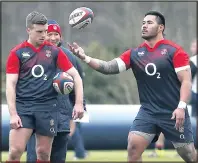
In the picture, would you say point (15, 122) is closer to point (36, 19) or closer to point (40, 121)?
point (40, 121)

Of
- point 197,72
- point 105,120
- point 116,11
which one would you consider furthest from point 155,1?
point 197,72

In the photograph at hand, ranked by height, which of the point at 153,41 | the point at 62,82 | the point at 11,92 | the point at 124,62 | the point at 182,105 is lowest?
the point at 182,105

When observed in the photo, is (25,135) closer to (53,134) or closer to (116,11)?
(53,134)

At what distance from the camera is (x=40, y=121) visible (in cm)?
1020

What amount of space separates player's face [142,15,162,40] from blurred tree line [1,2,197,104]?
21.6 meters

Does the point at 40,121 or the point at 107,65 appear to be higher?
the point at 107,65

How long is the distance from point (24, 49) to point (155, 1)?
26485mm

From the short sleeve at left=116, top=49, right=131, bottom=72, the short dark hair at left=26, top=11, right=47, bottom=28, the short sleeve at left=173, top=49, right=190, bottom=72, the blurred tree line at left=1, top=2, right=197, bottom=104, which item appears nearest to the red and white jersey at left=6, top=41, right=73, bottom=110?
the short dark hair at left=26, top=11, right=47, bottom=28

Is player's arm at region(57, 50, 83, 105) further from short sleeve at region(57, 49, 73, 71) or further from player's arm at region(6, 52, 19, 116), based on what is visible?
player's arm at region(6, 52, 19, 116)

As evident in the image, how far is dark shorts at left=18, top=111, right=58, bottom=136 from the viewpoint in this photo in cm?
1014

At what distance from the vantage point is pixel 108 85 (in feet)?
110

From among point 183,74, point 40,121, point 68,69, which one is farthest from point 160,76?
point 40,121

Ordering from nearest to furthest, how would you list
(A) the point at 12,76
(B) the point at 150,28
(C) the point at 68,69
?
1. (A) the point at 12,76
2. (C) the point at 68,69
3. (B) the point at 150,28

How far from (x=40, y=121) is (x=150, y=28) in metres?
1.87
